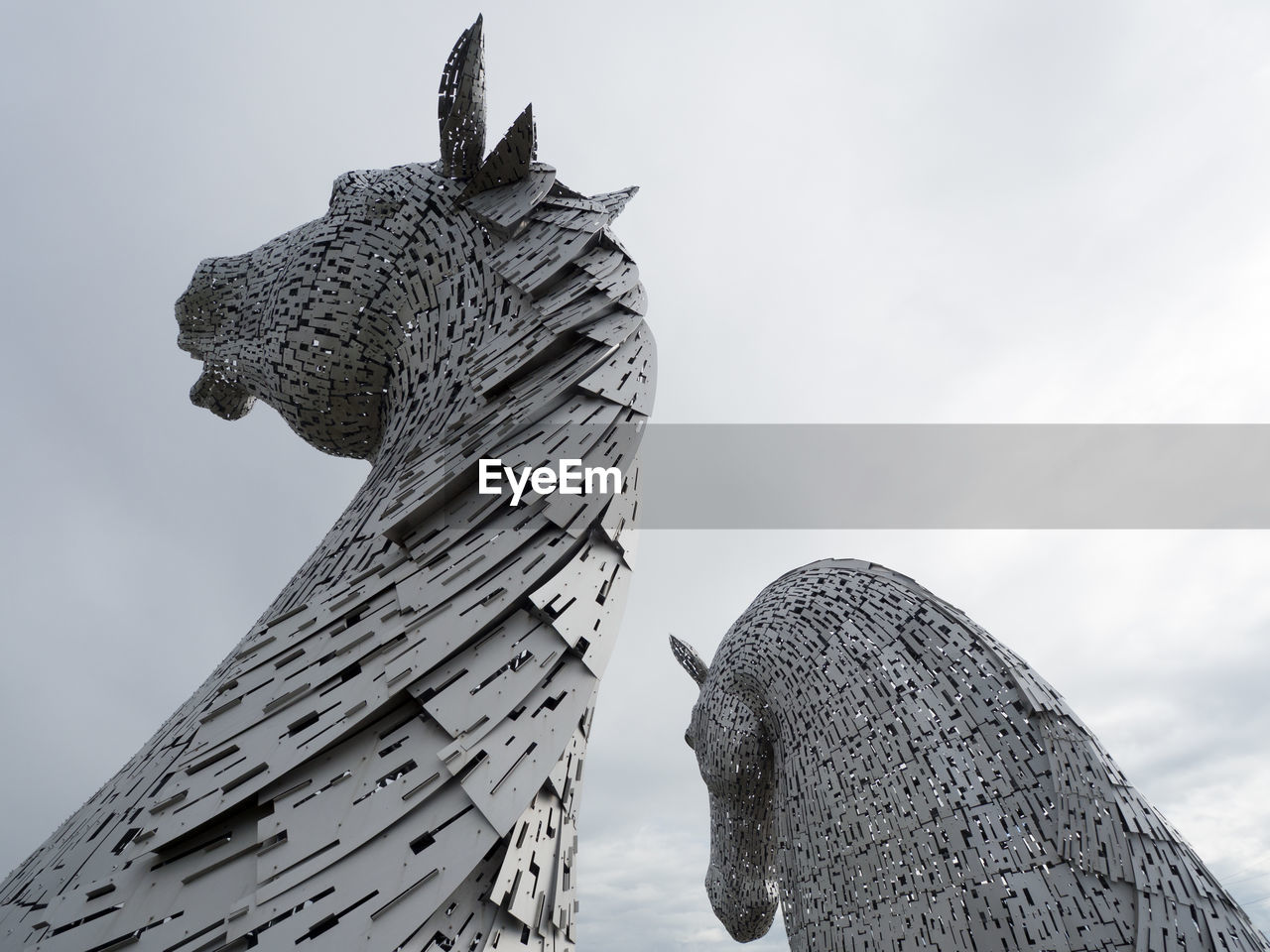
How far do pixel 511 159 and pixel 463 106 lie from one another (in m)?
0.19

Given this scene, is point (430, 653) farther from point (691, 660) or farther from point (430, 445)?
point (691, 660)

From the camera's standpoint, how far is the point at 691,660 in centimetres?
727

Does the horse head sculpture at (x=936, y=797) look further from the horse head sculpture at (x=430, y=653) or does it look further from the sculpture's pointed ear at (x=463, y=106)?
the sculpture's pointed ear at (x=463, y=106)

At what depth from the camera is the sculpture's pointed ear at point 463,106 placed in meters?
1.90

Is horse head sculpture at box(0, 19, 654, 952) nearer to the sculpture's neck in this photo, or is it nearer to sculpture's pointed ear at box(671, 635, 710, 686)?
the sculpture's neck

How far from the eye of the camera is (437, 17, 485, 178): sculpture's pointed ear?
190 cm

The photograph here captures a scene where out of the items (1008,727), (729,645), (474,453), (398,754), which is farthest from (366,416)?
(729,645)

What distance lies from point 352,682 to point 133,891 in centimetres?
36

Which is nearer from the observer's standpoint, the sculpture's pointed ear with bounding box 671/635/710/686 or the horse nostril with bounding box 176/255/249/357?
the horse nostril with bounding box 176/255/249/357

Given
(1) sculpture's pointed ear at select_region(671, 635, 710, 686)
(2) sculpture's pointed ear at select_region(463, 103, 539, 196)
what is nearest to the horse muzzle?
(1) sculpture's pointed ear at select_region(671, 635, 710, 686)

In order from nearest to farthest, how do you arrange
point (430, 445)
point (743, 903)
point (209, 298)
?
point (430, 445) < point (209, 298) < point (743, 903)

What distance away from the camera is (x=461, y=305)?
6.00ft

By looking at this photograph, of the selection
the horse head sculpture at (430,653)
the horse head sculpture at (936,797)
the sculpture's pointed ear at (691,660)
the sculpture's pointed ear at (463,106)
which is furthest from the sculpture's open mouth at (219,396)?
the sculpture's pointed ear at (691,660)

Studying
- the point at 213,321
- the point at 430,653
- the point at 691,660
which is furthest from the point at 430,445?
the point at 691,660
